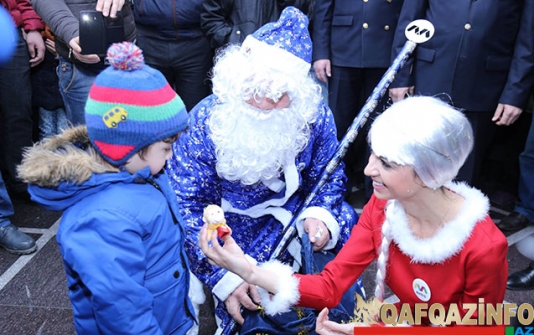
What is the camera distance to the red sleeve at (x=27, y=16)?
126 inches

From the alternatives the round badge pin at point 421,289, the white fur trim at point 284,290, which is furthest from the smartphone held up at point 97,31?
the round badge pin at point 421,289

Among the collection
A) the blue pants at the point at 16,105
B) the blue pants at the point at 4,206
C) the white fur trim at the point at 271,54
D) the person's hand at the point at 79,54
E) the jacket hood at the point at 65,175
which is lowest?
the blue pants at the point at 4,206

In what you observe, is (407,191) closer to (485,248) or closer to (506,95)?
(485,248)

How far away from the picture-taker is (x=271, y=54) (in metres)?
2.08

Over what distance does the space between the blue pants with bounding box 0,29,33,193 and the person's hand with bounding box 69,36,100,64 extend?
65 cm

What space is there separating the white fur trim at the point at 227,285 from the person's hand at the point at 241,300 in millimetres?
14

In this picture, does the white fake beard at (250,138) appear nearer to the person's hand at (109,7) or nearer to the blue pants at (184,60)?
the person's hand at (109,7)

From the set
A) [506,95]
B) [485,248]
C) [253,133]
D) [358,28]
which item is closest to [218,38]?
[358,28]

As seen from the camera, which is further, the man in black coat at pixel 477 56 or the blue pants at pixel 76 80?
the blue pants at pixel 76 80

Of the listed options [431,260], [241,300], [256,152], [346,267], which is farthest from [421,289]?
[256,152]

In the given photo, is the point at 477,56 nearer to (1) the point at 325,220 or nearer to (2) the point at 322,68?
(2) the point at 322,68

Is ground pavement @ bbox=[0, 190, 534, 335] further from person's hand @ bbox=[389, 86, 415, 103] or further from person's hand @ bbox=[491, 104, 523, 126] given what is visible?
person's hand @ bbox=[389, 86, 415, 103]

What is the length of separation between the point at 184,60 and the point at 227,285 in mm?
1869

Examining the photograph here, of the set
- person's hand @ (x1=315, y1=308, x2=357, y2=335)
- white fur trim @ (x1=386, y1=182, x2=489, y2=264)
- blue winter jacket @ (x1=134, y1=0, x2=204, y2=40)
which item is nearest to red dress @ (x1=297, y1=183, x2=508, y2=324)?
white fur trim @ (x1=386, y1=182, x2=489, y2=264)
